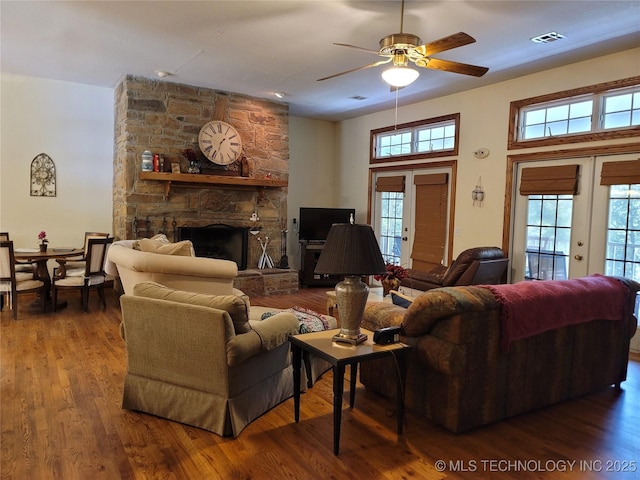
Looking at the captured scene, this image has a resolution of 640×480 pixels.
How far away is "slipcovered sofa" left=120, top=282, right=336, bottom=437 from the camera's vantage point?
255 centimetres

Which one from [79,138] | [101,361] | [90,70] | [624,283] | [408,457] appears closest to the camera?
[408,457]

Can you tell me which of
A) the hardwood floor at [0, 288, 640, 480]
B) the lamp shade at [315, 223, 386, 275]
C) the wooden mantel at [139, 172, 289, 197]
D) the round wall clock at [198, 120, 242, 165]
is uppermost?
the round wall clock at [198, 120, 242, 165]

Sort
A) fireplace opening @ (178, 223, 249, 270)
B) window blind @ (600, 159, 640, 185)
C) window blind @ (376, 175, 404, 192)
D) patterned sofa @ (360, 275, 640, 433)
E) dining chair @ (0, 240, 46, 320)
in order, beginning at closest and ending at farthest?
patterned sofa @ (360, 275, 640, 433) < window blind @ (600, 159, 640, 185) < dining chair @ (0, 240, 46, 320) < fireplace opening @ (178, 223, 249, 270) < window blind @ (376, 175, 404, 192)

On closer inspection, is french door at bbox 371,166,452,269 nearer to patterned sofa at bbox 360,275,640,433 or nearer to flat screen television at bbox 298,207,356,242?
flat screen television at bbox 298,207,356,242

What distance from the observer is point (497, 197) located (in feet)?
18.6

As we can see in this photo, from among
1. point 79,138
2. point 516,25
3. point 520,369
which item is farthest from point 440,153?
point 79,138

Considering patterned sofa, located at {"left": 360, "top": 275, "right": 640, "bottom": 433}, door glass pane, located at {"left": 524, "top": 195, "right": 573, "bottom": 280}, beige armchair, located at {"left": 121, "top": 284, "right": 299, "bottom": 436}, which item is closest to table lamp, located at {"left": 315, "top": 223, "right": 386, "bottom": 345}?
patterned sofa, located at {"left": 360, "top": 275, "right": 640, "bottom": 433}

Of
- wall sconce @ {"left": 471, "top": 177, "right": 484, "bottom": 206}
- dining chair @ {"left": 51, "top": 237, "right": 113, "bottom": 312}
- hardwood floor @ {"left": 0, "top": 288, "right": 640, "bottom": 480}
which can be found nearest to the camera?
hardwood floor @ {"left": 0, "top": 288, "right": 640, "bottom": 480}

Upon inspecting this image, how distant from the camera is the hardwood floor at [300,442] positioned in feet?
7.55

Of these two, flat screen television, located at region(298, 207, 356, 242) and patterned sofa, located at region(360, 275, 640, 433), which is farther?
flat screen television, located at region(298, 207, 356, 242)

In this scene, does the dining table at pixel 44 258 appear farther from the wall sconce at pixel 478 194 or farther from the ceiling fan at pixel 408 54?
the wall sconce at pixel 478 194

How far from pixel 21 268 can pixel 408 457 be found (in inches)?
215

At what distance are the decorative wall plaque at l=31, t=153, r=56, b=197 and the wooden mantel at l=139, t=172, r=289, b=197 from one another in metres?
1.47

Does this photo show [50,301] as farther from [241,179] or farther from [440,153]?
[440,153]
